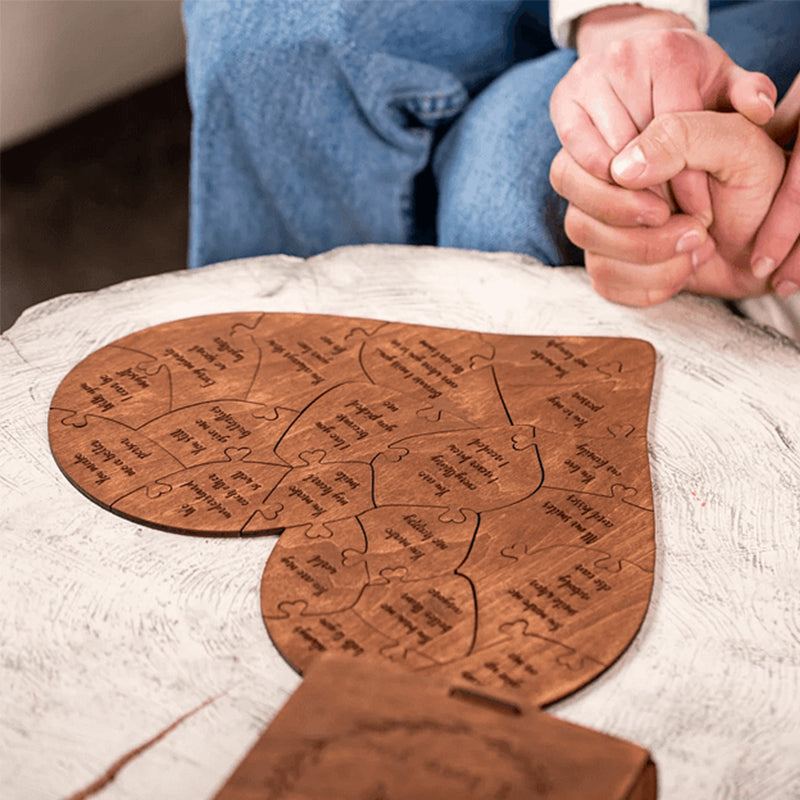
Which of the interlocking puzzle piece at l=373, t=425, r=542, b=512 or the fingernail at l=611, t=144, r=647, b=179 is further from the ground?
the fingernail at l=611, t=144, r=647, b=179

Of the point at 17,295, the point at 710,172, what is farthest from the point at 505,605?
the point at 17,295

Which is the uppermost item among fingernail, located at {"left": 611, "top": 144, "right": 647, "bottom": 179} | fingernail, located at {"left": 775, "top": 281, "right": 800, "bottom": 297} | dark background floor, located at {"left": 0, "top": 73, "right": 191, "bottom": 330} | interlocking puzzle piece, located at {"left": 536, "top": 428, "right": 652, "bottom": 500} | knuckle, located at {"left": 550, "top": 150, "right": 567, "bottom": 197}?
fingernail, located at {"left": 611, "top": 144, "right": 647, "bottom": 179}

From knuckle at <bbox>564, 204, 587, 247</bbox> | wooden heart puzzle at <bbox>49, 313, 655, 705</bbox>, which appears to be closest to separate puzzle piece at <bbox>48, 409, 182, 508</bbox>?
wooden heart puzzle at <bbox>49, 313, 655, 705</bbox>

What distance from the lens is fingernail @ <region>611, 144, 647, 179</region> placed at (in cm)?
76

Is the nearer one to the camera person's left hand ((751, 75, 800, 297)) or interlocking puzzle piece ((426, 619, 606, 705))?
interlocking puzzle piece ((426, 619, 606, 705))

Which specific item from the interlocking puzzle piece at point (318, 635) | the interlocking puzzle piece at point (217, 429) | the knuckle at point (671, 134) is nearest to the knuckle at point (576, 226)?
the knuckle at point (671, 134)

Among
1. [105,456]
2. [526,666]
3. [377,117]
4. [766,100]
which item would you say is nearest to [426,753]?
[526,666]

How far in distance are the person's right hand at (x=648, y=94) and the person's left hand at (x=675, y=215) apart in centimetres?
2

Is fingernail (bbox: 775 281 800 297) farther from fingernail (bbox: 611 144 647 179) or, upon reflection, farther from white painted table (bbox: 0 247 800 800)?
fingernail (bbox: 611 144 647 179)

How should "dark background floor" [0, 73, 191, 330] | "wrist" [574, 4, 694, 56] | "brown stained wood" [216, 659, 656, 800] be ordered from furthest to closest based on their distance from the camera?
1. "dark background floor" [0, 73, 191, 330]
2. "wrist" [574, 4, 694, 56]
3. "brown stained wood" [216, 659, 656, 800]

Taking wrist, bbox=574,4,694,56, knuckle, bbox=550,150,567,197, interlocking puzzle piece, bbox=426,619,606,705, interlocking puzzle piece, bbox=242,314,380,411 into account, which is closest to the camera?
interlocking puzzle piece, bbox=426,619,606,705

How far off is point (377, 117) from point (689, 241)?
473mm

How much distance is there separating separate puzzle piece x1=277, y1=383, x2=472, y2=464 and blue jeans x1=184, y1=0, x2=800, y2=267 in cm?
36

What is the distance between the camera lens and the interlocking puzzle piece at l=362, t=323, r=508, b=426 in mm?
717
